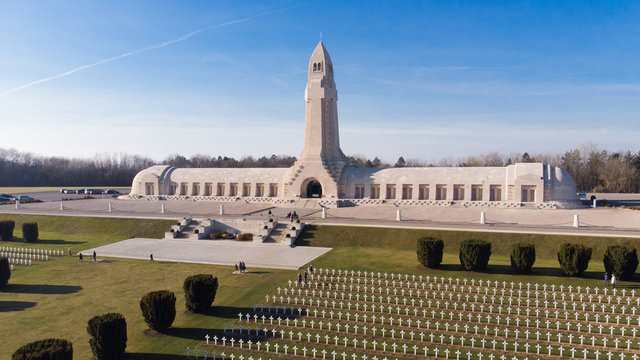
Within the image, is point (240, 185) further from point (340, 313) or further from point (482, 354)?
point (482, 354)

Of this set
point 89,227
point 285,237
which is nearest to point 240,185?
point 89,227

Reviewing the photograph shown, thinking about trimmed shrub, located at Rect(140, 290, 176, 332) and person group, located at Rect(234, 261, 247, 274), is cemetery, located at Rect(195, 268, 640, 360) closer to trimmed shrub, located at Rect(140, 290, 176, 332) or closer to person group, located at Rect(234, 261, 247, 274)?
trimmed shrub, located at Rect(140, 290, 176, 332)

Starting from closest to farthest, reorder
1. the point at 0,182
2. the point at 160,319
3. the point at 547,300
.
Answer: the point at 160,319, the point at 547,300, the point at 0,182

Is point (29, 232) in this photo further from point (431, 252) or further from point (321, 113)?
point (431, 252)

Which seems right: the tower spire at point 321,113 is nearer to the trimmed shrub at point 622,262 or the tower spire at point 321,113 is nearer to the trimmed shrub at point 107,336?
the trimmed shrub at point 622,262

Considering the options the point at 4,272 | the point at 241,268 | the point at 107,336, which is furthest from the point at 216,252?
the point at 107,336

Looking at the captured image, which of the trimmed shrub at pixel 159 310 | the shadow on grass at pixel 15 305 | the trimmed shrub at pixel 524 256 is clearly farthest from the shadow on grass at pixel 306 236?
the shadow on grass at pixel 15 305
